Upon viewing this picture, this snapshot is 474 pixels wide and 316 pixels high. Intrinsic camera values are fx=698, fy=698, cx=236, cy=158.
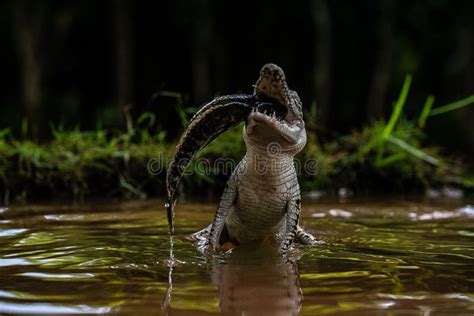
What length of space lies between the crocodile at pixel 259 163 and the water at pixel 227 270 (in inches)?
6.7

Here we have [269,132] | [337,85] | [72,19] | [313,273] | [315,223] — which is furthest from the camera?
[337,85]

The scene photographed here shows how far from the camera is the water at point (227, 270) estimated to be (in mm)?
2605

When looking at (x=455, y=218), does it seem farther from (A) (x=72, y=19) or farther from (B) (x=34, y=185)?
(A) (x=72, y=19)

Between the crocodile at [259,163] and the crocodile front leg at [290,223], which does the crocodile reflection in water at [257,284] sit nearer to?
the crocodile front leg at [290,223]

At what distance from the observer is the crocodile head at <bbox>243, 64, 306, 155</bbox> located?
3.65 m

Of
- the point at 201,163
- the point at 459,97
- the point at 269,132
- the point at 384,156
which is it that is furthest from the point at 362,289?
the point at 459,97

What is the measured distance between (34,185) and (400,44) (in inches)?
643

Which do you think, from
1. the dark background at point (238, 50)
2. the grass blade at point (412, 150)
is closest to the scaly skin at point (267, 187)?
the grass blade at point (412, 150)

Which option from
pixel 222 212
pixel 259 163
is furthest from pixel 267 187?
pixel 222 212

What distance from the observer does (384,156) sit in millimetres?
7762

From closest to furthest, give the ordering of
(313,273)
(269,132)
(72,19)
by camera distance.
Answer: (313,273)
(269,132)
(72,19)

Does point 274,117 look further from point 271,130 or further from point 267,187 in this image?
point 267,187

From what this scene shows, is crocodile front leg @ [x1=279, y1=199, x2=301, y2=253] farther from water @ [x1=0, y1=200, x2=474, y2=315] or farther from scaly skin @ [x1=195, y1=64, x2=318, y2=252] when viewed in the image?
water @ [x1=0, y1=200, x2=474, y2=315]

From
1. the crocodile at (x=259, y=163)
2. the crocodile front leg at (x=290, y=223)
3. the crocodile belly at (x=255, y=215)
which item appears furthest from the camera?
the crocodile belly at (x=255, y=215)
